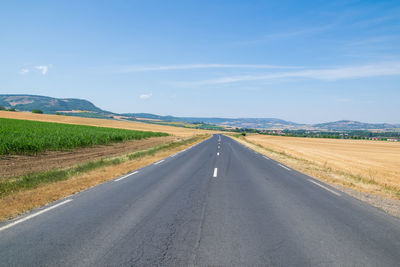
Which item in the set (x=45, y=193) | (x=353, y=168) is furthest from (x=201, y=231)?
(x=353, y=168)

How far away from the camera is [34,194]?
7.61m

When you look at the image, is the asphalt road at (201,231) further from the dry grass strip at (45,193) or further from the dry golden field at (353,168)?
the dry golden field at (353,168)

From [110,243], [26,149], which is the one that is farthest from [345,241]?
[26,149]

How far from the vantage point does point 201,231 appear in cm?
497

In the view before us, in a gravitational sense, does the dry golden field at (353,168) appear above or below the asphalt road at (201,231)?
below

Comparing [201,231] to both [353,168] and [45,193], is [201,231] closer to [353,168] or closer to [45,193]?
[45,193]

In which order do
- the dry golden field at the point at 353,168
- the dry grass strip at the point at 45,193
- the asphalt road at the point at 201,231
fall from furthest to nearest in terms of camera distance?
the dry golden field at the point at 353,168
the dry grass strip at the point at 45,193
the asphalt road at the point at 201,231

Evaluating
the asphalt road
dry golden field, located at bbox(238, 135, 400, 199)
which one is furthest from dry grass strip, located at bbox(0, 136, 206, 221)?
dry golden field, located at bbox(238, 135, 400, 199)

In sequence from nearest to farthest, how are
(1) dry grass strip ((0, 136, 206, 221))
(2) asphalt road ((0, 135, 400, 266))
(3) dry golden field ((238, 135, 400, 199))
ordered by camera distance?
1. (2) asphalt road ((0, 135, 400, 266))
2. (1) dry grass strip ((0, 136, 206, 221))
3. (3) dry golden field ((238, 135, 400, 199))

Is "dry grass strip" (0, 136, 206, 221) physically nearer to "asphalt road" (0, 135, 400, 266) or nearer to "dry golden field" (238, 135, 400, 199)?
"asphalt road" (0, 135, 400, 266)

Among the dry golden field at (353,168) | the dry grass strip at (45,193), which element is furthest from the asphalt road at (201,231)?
the dry golden field at (353,168)

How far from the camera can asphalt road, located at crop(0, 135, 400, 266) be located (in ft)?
12.8

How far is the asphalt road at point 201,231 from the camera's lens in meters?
3.89

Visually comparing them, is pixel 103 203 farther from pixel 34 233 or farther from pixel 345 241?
pixel 345 241
